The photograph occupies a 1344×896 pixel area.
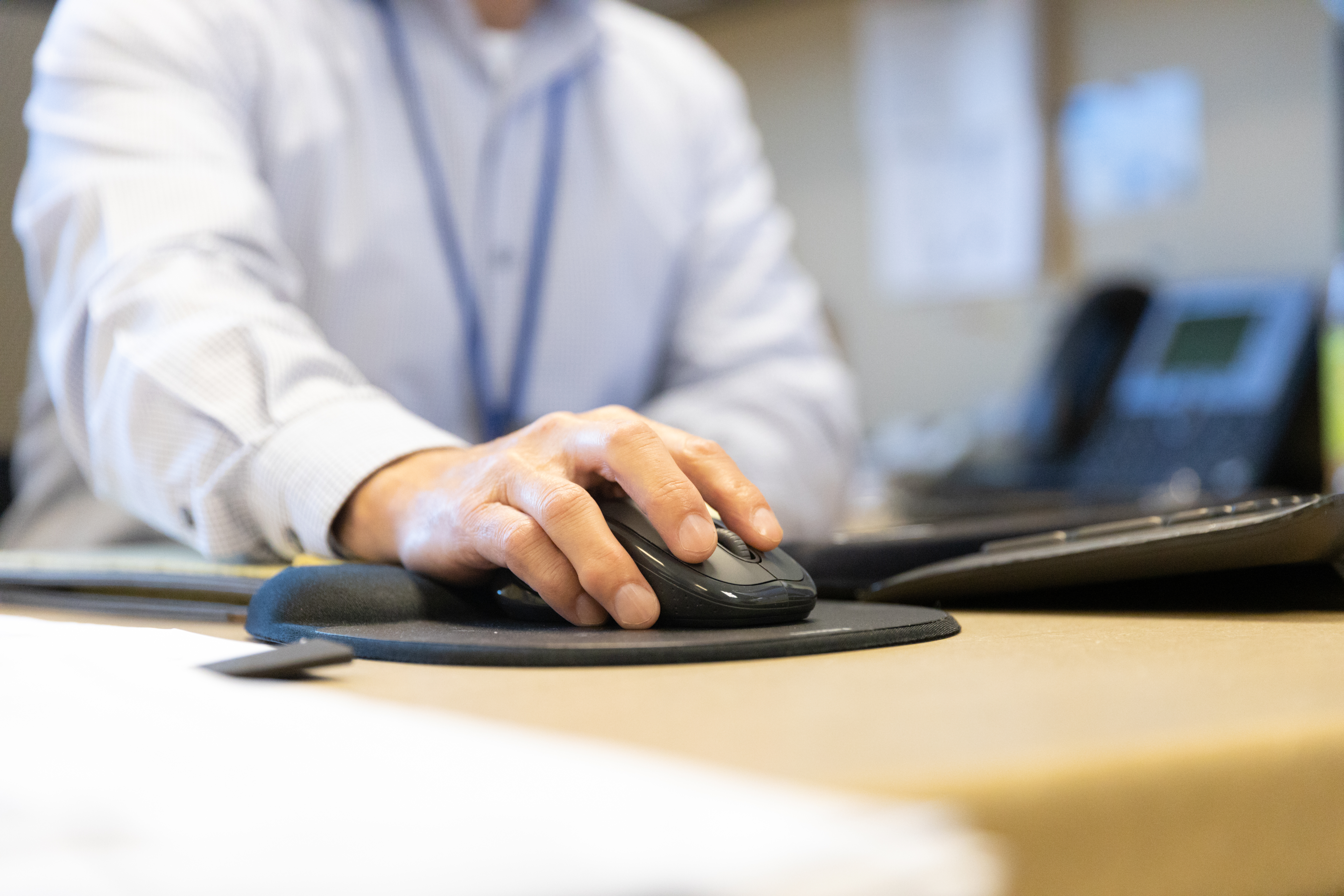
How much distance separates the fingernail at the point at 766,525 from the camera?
0.46m

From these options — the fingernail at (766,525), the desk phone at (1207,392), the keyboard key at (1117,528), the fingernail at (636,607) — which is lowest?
the desk phone at (1207,392)

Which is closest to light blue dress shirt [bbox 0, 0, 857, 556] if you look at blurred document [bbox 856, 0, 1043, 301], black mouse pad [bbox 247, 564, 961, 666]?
black mouse pad [bbox 247, 564, 961, 666]

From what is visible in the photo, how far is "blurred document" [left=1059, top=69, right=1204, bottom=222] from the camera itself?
7.57ft

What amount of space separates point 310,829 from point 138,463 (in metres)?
0.54

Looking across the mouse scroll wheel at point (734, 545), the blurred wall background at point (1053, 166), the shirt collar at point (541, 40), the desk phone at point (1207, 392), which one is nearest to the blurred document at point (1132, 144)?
the blurred wall background at point (1053, 166)

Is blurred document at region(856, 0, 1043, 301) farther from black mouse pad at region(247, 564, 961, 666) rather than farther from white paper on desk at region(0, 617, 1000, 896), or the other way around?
white paper on desk at region(0, 617, 1000, 896)

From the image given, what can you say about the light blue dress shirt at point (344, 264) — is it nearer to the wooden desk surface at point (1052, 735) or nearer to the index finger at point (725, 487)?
the index finger at point (725, 487)

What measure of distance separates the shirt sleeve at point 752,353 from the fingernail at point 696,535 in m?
0.47

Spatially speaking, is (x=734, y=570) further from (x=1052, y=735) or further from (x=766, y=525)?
(x=1052, y=735)

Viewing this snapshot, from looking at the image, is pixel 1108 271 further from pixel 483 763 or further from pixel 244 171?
pixel 483 763

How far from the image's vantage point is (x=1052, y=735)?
0.25 m

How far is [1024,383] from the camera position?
254 centimetres

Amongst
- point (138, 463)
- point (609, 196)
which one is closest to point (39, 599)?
point (138, 463)

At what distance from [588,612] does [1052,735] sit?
0.22 metres
